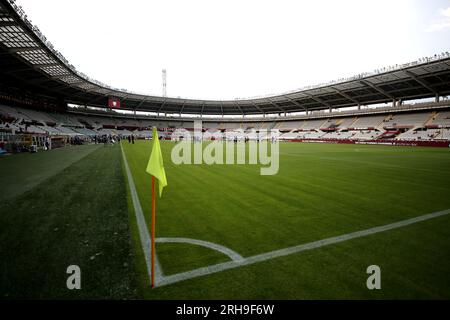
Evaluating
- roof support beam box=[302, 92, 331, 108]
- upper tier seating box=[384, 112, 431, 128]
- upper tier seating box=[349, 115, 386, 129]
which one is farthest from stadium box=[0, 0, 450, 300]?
roof support beam box=[302, 92, 331, 108]

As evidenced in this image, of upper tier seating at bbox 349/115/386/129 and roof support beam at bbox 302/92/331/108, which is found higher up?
roof support beam at bbox 302/92/331/108

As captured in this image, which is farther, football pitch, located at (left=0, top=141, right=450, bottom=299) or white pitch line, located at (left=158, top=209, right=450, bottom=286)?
white pitch line, located at (left=158, top=209, right=450, bottom=286)

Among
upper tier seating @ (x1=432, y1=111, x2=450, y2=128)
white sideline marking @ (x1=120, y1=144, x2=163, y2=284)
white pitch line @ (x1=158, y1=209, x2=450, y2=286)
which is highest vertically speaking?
upper tier seating @ (x1=432, y1=111, x2=450, y2=128)

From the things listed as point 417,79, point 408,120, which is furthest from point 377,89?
point 408,120

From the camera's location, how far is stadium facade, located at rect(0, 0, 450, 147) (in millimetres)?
32719

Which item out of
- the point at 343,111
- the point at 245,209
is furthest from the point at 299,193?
the point at 343,111

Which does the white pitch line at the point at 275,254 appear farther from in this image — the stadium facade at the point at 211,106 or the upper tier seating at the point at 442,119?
the upper tier seating at the point at 442,119

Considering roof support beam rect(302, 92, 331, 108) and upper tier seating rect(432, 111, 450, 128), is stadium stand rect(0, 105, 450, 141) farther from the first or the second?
roof support beam rect(302, 92, 331, 108)

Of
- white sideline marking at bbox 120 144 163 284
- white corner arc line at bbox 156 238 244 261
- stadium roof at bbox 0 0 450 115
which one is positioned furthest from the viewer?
stadium roof at bbox 0 0 450 115

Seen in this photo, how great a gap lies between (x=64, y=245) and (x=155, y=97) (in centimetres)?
7390

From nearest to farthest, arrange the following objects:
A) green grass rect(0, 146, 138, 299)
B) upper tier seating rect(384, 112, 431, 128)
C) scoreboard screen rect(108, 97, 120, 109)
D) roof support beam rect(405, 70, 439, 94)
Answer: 1. green grass rect(0, 146, 138, 299)
2. roof support beam rect(405, 70, 439, 94)
3. upper tier seating rect(384, 112, 431, 128)
4. scoreboard screen rect(108, 97, 120, 109)

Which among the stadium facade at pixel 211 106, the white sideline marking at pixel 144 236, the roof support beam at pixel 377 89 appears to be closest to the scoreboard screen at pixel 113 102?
the stadium facade at pixel 211 106

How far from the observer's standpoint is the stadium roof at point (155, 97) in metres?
26.8

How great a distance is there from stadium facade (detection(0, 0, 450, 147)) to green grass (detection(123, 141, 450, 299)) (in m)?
25.9
